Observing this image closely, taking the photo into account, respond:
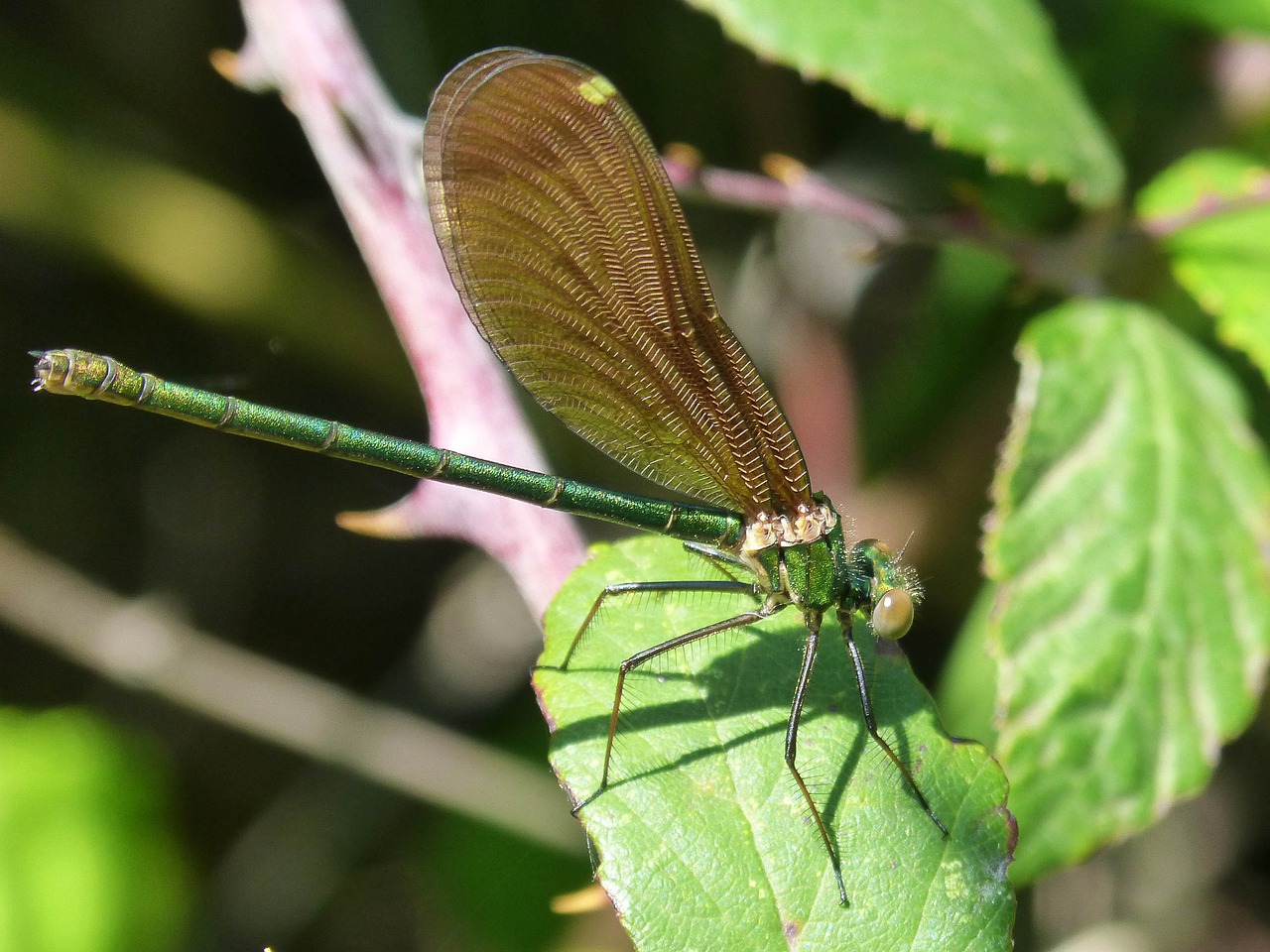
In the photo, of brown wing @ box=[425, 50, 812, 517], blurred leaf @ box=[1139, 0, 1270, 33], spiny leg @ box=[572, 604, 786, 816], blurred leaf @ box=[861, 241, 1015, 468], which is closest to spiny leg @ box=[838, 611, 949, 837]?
spiny leg @ box=[572, 604, 786, 816]

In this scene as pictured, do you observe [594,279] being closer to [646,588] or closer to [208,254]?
[646,588]

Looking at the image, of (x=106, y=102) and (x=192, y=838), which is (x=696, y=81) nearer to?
(x=106, y=102)

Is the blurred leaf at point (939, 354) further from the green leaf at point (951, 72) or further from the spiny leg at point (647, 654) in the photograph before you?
the spiny leg at point (647, 654)

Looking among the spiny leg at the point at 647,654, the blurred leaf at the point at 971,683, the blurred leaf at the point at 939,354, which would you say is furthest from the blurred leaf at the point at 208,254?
the spiny leg at the point at 647,654

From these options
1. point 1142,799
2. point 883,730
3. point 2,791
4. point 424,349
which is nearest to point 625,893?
point 883,730

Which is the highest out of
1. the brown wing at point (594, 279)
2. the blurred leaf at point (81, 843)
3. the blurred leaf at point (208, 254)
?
the brown wing at point (594, 279)

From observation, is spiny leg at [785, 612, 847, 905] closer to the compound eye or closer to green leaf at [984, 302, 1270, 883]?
the compound eye
